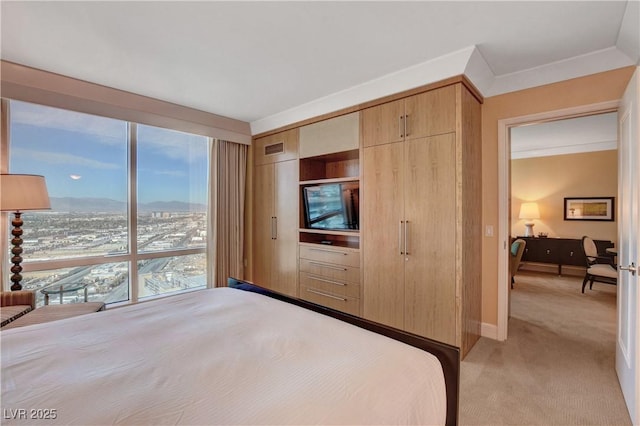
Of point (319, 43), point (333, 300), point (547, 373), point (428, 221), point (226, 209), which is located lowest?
point (547, 373)

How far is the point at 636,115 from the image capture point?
1771 millimetres

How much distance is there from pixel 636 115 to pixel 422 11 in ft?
4.73

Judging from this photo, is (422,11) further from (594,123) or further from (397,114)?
(594,123)

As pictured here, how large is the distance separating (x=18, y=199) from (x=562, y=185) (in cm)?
847

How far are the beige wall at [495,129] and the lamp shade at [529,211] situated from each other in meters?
4.45

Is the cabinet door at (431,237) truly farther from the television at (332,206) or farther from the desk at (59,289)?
the desk at (59,289)

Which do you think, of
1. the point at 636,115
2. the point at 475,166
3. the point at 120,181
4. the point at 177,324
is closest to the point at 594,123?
the point at 475,166

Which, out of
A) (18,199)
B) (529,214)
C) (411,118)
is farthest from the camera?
(529,214)

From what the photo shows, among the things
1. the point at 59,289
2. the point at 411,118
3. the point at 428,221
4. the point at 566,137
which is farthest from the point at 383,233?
the point at 566,137

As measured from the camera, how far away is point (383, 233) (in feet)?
9.84

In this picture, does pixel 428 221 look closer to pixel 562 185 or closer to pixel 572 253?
pixel 572 253

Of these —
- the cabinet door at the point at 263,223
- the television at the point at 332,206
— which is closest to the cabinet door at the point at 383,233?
the television at the point at 332,206

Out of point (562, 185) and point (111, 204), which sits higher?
point (562, 185)

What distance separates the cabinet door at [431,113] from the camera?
254cm
